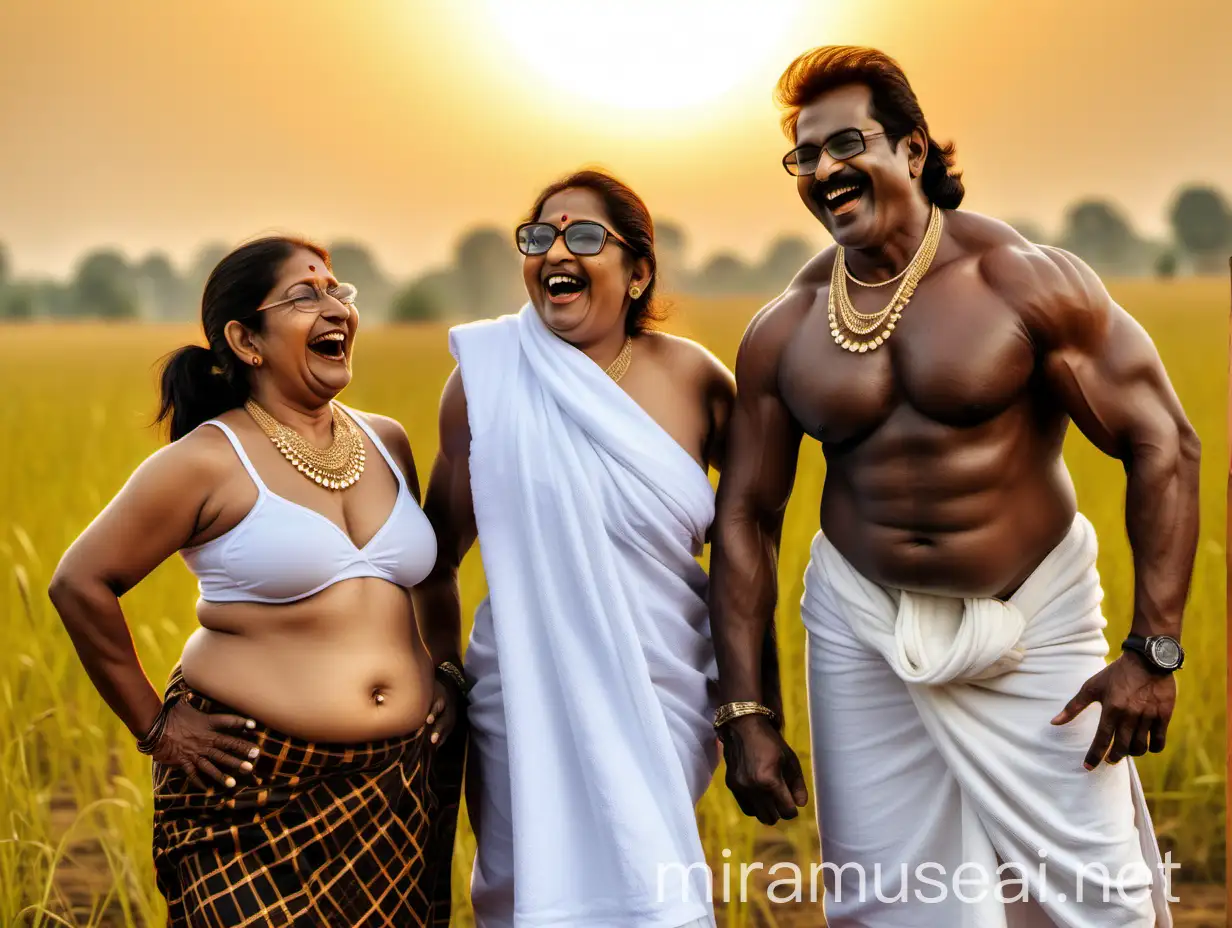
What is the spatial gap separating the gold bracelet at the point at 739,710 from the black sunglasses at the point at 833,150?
104cm

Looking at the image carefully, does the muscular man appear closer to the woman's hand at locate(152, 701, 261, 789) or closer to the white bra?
the white bra

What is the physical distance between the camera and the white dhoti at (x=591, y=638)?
2502 mm

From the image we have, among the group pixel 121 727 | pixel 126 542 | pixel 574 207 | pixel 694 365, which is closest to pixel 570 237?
pixel 574 207

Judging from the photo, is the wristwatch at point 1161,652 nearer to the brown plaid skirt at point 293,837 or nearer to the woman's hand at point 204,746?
the brown plaid skirt at point 293,837

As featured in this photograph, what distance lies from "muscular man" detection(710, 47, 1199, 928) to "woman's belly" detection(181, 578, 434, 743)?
27.1 inches

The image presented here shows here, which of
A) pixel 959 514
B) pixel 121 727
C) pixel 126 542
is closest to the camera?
pixel 126 542

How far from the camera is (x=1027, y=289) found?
2275mm

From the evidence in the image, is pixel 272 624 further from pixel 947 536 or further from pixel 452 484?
pixel 947 536

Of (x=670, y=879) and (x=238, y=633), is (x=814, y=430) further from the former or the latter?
(x=238, y=633)

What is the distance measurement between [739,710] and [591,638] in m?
0.33

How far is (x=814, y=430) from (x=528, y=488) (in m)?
0.58

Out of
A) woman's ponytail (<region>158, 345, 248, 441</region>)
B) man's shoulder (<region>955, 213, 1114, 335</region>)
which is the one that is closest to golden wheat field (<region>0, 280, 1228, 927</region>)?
woman's ponytail (<region>158, 345, 248, 441</region>)

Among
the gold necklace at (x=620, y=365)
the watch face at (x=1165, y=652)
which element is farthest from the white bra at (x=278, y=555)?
the watch face at (x=1165, y=652)

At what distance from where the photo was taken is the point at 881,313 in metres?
2.35
